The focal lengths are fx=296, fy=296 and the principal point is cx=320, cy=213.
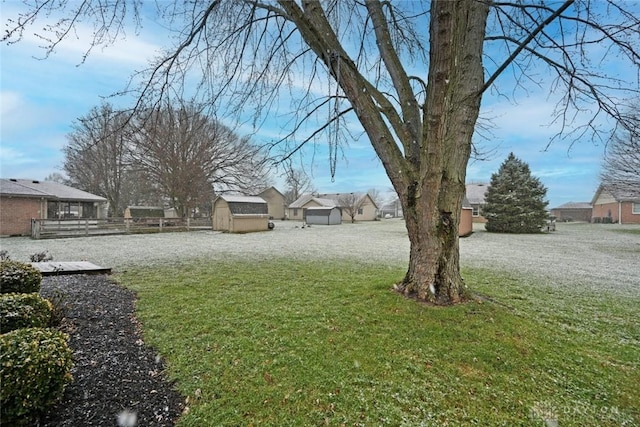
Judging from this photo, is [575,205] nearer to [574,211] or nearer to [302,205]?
[574,211]

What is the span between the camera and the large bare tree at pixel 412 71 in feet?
11.7

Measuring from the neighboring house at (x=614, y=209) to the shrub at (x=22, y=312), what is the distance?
4019cm

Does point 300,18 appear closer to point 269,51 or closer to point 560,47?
point 269,51

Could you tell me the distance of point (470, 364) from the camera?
2.82 meters

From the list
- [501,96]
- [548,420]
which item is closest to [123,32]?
[501,96]

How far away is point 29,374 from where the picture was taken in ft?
6.36

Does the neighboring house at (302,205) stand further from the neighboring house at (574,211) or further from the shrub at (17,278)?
the shrub at (17,278)

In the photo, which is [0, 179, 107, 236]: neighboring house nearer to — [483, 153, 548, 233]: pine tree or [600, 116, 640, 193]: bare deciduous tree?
[483, 153, 548, 233]: pine tree

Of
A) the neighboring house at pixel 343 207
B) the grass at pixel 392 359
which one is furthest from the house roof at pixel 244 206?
the neighboring house at pixel 343 207

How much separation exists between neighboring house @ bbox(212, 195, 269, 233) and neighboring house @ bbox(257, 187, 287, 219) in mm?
22542

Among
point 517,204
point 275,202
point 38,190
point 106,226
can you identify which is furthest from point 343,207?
point 38,190

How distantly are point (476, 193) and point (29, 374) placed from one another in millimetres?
39652

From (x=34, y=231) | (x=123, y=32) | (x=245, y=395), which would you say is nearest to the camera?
(x=245, y=395)

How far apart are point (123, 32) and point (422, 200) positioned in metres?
4.76
